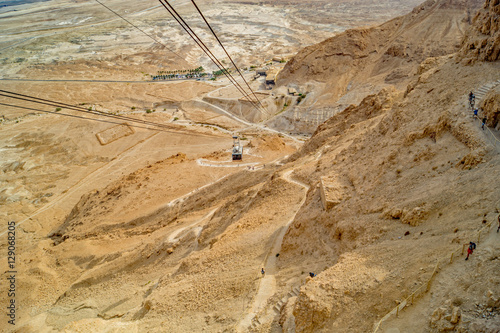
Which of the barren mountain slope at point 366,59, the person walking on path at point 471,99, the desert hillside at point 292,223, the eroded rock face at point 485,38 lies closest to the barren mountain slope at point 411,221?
the desert hillside at point 292,223

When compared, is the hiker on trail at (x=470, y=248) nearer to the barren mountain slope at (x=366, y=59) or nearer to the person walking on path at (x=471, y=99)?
the person walking on path at (x=471, y=99)

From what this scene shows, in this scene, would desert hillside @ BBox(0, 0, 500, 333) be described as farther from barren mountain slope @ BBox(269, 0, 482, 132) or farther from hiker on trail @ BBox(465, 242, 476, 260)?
barren mountain slope @ BBox(269, 0, 482, 132)

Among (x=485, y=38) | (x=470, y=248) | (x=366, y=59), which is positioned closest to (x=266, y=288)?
(x=470, y=248)

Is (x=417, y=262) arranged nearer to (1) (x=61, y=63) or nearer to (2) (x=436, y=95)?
(2) (x=436, y=95)

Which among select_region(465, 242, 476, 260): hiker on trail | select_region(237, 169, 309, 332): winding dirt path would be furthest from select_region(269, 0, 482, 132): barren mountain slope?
select_region(465, 242, 476, 260): hiker on trail

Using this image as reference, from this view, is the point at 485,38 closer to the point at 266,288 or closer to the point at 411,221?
the point at 411,221

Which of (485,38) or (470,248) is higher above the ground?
(485,38)
